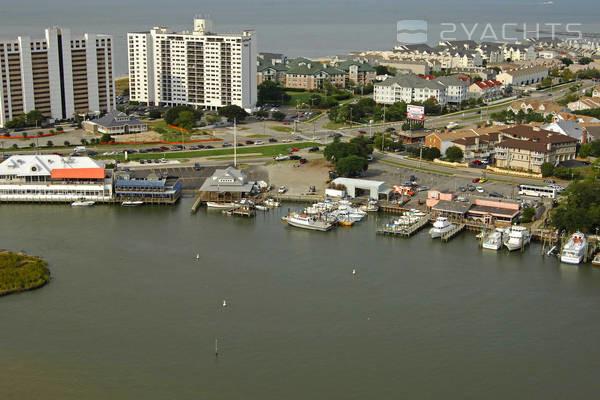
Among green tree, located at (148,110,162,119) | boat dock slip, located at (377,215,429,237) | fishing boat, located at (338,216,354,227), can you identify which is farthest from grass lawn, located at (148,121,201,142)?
boat dock slip, located at (377,215,429,237)

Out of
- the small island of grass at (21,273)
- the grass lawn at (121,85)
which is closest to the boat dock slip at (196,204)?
the small island of grass at (21,273)

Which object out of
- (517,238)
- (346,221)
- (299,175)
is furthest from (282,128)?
(517,238)

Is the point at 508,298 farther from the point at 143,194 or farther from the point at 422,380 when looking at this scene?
the point at 143,194

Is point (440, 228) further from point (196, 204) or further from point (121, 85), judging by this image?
point (121, 85)

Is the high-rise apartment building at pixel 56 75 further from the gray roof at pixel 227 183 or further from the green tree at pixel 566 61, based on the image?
the green tree at pixel 566 61

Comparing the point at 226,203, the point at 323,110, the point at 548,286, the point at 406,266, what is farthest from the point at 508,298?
the point at 323,110

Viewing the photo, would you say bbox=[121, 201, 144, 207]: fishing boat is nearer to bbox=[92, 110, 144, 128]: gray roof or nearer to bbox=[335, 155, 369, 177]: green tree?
bbox=[335, 155, 369, 177]: green tree
